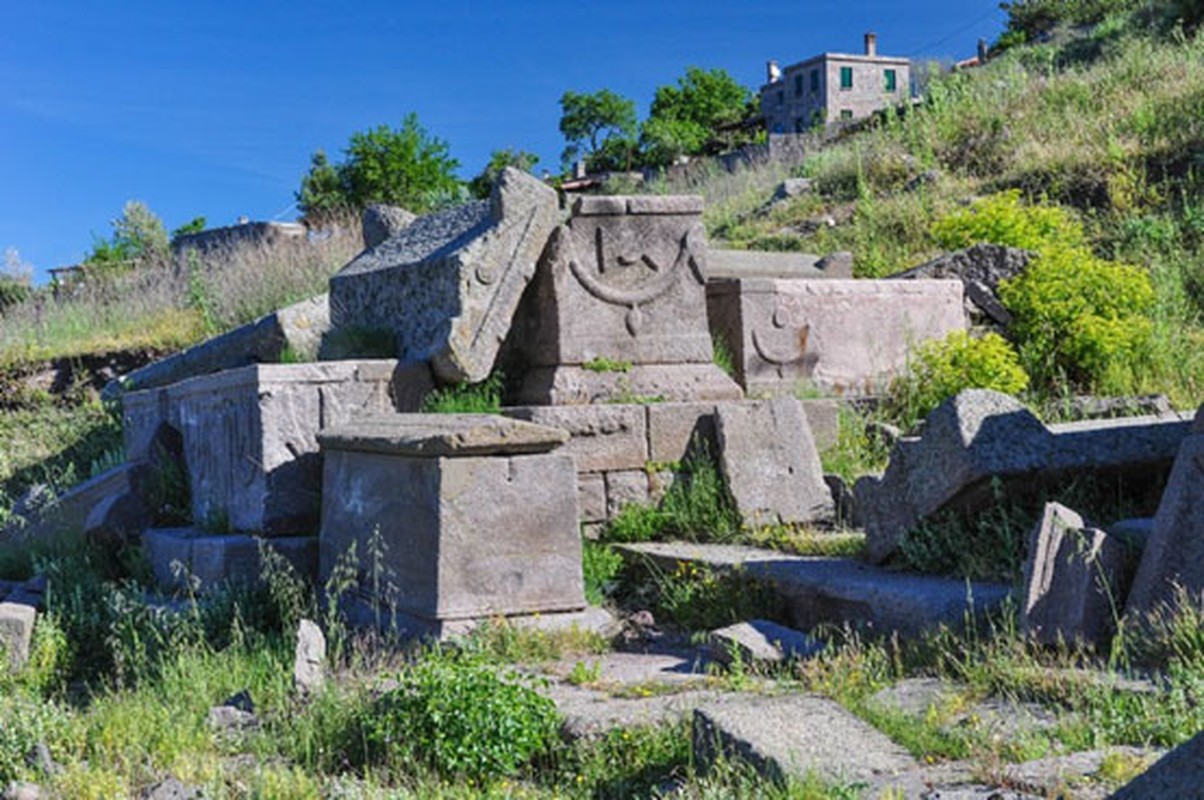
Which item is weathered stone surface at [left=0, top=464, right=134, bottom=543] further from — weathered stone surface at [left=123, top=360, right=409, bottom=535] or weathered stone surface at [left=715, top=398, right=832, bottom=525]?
weathered stone surface at [left=715, top=398, right=832, bottom=525]

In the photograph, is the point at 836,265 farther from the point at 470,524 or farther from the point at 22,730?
the point at 22,730

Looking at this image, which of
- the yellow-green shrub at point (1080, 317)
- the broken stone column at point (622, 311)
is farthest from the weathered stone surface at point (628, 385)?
the yellow-green shrub at point (1080, 317)

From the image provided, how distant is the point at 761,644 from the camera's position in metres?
5.15

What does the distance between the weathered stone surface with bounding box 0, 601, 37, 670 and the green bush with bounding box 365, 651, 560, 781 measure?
288 cm

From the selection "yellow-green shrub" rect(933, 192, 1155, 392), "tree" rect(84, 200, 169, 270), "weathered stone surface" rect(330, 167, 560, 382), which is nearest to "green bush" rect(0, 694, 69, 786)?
"weathered stone surface" rect(330, 167, 560, 382)

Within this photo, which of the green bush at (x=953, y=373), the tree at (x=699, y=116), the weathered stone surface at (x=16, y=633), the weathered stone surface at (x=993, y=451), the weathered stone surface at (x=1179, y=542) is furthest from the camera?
the tree at (x=699, y=116)

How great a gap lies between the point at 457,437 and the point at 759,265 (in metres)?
5.09

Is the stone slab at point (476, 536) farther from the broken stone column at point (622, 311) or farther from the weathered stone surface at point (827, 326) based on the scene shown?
the weathered stone surface at point (827, 326)

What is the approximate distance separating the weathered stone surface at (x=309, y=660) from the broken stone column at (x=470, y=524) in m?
0.35

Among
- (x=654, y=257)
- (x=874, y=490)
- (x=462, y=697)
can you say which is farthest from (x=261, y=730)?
(x=654, y=257)

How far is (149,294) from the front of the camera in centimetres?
1510

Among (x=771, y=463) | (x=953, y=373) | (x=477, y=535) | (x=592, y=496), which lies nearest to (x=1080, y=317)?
(x=953, y=373)

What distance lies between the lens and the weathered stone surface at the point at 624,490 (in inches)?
291

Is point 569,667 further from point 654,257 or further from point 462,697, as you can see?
point 654,257
